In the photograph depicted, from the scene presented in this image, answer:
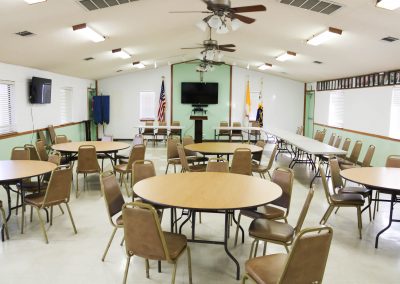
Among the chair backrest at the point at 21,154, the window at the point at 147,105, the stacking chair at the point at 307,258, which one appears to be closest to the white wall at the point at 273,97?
the window at the point at 147,105

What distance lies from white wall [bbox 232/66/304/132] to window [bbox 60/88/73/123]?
620 cm

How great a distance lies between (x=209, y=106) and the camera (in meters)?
13.8

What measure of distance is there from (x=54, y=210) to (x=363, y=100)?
783 cm

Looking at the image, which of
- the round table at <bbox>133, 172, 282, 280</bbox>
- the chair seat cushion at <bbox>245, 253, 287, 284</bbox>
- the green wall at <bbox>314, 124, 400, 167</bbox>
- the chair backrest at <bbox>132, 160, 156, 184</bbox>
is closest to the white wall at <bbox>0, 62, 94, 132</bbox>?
the chair backrest at <bbox>132, 160, 156, 184</bbox>

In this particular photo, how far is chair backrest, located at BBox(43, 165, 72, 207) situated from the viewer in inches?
155

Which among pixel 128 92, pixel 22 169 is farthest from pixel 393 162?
pixel 128 92

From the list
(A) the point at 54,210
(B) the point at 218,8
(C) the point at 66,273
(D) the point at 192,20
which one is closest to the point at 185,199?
(C) the point at 66,273

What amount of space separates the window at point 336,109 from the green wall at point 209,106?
4.11 meters

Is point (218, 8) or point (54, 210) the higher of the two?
point (218, 8)

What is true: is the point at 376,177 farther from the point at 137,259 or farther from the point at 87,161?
the point at 87,161

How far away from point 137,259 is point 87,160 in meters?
2.65

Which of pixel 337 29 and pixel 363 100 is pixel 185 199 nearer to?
pixel 337 29

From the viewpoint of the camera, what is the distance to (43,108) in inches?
349

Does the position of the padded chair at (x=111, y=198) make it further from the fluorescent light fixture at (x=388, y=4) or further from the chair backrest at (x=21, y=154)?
the fluorescent light fixture at (x=388, y=4)
